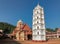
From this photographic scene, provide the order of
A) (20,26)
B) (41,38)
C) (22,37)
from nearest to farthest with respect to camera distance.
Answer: (41,38) → (22,37) → (20,26)

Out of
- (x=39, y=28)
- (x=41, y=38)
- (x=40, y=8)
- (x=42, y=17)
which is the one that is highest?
(x=40, y=8)

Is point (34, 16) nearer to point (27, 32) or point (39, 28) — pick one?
point (39, 28)

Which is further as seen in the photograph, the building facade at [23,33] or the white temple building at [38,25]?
the building facade at [23,33]

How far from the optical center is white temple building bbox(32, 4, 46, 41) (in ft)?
138

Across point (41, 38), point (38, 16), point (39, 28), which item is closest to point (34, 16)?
point (38, 16)

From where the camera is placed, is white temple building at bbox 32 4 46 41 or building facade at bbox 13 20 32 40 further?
building facade at bbox 13 20 32 40

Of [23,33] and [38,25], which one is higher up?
[38,25]

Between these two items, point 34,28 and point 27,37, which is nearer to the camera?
point 34,28

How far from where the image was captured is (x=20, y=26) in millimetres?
54375

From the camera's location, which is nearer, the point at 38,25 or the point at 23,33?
the point at 38,25

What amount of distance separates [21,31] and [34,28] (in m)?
7.98

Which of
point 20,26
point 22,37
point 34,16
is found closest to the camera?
point 34,16

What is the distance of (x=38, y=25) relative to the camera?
4300 centimetres

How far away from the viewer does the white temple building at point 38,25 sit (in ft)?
138
